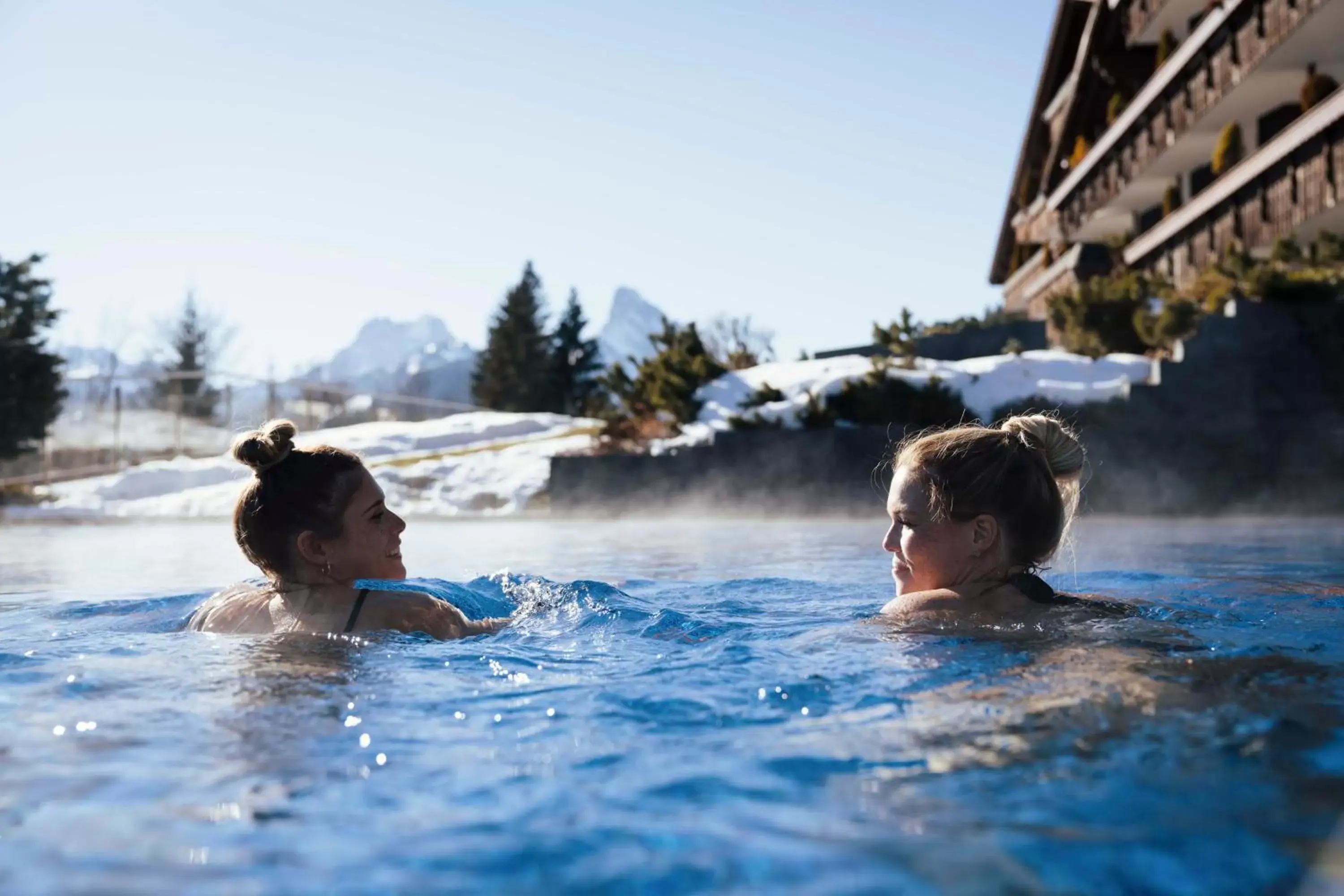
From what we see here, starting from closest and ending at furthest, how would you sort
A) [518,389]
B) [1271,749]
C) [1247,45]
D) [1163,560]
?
[1271,749] < [1163,560] < [1247,45] < [518,389]

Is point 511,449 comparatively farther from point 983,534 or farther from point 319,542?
point 983,534

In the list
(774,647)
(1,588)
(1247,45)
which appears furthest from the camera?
(1247,45)

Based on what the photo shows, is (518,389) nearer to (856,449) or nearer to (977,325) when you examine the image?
(977,325)

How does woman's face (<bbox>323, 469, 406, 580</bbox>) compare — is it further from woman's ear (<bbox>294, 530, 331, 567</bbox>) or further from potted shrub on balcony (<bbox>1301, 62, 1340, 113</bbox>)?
potted shrub on balcony (<bbox>1301, 62, 1340, 113</bbox>)

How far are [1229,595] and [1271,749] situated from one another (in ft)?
10.6

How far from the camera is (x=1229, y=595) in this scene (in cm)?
489

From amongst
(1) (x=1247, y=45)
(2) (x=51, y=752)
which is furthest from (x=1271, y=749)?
(1) (x=1247, y=45)

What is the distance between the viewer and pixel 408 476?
61.4ft

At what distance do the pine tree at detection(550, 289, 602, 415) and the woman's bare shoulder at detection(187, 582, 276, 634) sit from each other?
4064cm

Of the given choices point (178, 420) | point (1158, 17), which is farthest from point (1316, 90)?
point (178, 420)

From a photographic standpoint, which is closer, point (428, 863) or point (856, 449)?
point (428, 863)

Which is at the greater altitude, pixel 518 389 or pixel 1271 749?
pixel 518 389

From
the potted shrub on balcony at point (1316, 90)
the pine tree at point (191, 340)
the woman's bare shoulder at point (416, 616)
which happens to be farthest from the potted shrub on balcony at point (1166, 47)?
the pine tree at point (191, 340)

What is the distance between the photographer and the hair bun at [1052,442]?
12.1ft
